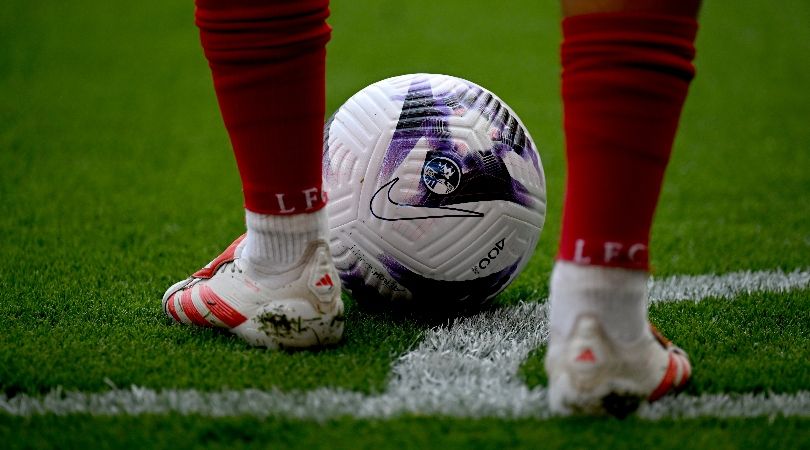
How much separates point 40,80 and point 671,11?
576 cm

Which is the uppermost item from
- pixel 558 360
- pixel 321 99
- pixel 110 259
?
pixel 321 99

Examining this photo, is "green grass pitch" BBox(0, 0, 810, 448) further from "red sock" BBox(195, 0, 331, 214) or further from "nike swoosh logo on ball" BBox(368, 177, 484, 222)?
"red sock" BBox(195, 0, 331, 214)

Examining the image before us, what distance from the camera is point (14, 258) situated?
9.48 feet

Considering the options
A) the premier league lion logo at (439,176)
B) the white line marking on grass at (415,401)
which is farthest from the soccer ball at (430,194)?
the white line marking on grass at (415,401)

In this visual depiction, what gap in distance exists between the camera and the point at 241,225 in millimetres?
3506

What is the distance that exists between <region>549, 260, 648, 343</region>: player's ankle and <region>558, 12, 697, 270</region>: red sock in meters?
0.02

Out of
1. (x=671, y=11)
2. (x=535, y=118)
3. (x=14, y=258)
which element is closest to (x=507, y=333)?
(x=671, y=11)

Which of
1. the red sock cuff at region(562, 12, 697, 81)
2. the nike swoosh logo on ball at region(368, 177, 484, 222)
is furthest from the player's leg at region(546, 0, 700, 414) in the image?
the nike swoosh logo on ball at region(368, 177, 484, 222)

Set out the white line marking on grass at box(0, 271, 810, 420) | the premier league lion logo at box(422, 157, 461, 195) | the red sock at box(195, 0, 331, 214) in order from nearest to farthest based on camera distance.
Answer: the white line marking on grass at box(0, 271, 810, 420) < the red sock at box(195, 0, 331, 214) < the premier league lion logo at box(422, 157, 461, 195)

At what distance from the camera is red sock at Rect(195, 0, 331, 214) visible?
1.87 m

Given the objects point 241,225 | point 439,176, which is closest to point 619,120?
point 439,176

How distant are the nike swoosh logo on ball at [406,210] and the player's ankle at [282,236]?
19 cm

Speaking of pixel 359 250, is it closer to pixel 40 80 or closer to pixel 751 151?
pixel 751 151

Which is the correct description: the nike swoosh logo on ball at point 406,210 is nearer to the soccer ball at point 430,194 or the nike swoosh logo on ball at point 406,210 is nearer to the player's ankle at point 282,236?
the soccer ball at point 430,194
